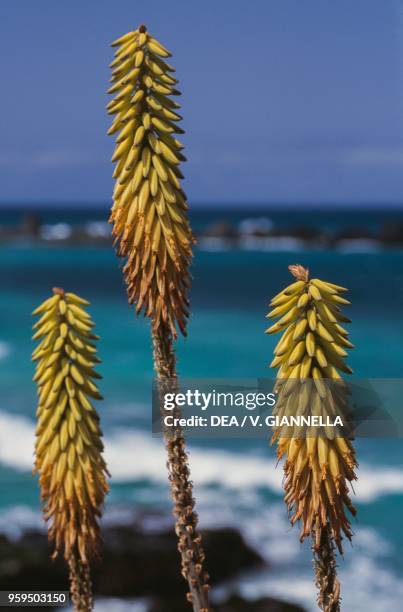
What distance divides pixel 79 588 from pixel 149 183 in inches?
141

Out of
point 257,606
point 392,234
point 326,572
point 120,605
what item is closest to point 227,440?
point 120,605

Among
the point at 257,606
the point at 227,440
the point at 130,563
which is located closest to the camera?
the point at 257,606

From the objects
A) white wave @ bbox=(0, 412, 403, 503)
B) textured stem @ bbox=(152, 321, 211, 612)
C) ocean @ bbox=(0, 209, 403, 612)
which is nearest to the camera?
textured stem @ bbox=(152, 321, 211, 612)

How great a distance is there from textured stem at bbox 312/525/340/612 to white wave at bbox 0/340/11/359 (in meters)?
58.2

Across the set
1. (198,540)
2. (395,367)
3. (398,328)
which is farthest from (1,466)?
(398,328)

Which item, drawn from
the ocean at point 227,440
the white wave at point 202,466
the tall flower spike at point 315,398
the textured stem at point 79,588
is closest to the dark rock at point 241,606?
the ocean at point 227,440

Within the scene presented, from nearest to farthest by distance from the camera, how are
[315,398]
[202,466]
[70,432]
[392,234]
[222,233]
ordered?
[315,398]
[70,432]
[202,466]
[392,234]
[222,233]

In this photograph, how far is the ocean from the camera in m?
33.0

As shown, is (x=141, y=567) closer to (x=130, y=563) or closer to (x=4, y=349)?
(x=130, y=563)

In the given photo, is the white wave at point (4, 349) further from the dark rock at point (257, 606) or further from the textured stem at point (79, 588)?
the textured stem at point (79, 588)

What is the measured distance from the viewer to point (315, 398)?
8602mm

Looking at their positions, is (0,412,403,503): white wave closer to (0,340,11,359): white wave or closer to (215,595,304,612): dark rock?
(215,595,304,612): dark rock

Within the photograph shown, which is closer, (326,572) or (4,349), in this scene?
(326,572)

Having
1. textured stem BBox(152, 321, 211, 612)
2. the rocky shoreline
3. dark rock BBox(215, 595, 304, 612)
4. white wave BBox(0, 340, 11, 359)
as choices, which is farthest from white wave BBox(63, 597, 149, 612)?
white wave BBox(0, 340, 11, 359)
